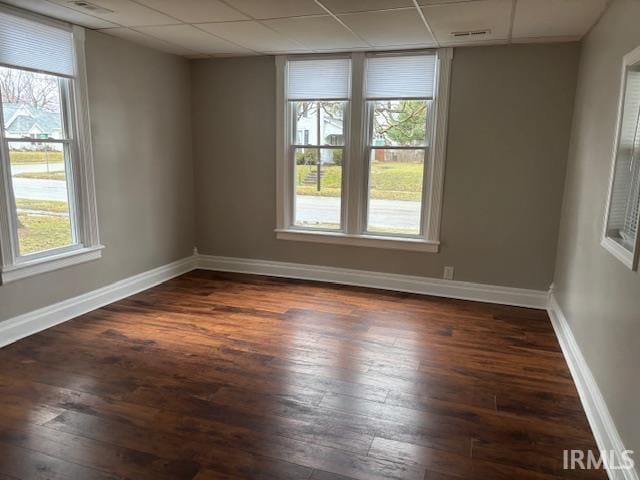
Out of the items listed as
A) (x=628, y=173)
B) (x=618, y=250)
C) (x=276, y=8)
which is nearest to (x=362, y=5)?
(x=276, y=8)

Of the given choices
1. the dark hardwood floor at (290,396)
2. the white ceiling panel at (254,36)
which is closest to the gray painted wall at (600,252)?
the dark hardwood floor at (290,396)

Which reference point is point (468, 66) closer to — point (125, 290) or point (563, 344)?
point (563, 344)

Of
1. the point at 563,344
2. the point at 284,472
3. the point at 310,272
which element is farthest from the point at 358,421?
the point at 310,272

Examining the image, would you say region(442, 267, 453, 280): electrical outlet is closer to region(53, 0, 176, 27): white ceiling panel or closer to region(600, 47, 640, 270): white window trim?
region(600, 47, 640, 270): white window trim

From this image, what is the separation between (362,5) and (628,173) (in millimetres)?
1878

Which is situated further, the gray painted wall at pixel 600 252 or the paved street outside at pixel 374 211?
the paved street outside at pixel 374 211

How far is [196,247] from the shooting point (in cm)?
546

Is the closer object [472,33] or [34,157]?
[34,157]

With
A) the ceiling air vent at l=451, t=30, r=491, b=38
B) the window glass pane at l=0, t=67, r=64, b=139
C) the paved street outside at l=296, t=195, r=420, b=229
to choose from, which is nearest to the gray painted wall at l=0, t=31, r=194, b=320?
the window glass pane at l=0, t=67, r=64, b=139

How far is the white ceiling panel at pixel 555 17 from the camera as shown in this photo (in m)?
2.84

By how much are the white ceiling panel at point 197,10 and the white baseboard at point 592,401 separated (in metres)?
3.25

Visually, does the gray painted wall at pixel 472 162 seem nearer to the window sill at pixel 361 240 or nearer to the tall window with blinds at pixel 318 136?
the window sill at pixel 361 240

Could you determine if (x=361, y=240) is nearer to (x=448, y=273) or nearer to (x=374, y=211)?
(x=374, y=211)
